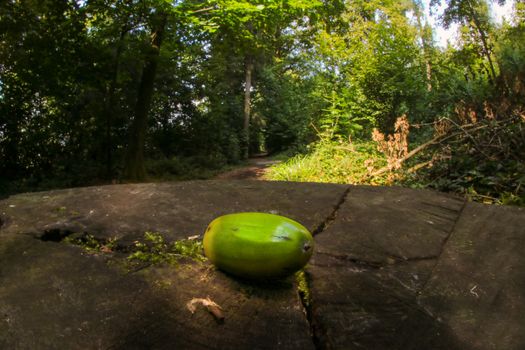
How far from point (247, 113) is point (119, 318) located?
18.8m

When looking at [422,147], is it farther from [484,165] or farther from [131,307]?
[131,307]

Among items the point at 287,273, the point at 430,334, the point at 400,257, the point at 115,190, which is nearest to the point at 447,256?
the point at 400,257

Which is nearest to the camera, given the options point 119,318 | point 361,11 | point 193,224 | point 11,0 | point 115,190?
point 119,318

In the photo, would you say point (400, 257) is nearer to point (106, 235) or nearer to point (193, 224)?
point (193, 224)

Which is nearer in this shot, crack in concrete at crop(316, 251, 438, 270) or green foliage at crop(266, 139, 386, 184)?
crack in concrete at crop(316, 251, 438, 270)

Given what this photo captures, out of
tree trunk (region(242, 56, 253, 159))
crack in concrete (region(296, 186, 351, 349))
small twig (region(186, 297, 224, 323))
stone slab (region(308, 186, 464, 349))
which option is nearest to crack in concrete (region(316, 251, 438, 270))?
stone slab (region(308, 186, 464, 349))

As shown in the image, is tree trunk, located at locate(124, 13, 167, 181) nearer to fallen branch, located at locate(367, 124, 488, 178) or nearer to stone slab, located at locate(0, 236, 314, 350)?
fallen branch, located at locate(367, 124, 488, 178)

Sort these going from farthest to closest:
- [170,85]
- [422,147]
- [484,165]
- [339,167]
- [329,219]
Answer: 1. [170,85]
2. [339,167]
3. [422,147]
4. [484,165]
5. [329,219]

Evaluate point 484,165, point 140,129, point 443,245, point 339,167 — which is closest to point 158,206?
point 443,245

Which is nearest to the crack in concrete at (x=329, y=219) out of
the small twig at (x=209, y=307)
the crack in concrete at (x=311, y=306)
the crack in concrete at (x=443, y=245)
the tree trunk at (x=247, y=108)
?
the crack in concrete at (x=311, y=306)

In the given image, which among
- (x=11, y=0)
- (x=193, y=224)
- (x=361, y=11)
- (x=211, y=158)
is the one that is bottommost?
(x=211, y=158)

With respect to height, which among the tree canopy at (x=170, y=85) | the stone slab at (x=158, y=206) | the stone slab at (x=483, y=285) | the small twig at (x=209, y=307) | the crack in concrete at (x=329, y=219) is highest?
the tree canopy at (x=170, y=85)

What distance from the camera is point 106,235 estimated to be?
120 cm

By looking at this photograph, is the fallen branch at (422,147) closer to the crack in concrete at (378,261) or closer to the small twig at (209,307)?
the crack in concrete at (378,261)
